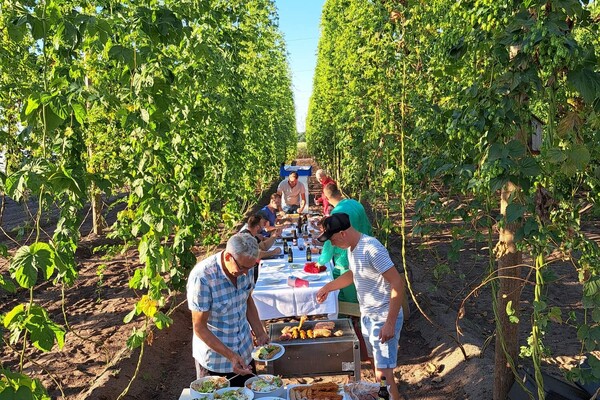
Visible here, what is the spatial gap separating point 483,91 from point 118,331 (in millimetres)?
5253

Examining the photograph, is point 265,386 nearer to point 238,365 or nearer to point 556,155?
point 238,365

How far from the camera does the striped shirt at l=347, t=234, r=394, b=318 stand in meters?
3.74

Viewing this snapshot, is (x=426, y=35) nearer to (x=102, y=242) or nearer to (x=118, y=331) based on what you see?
(x=118, y=331)

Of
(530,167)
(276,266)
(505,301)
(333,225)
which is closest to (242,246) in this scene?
(333,225)

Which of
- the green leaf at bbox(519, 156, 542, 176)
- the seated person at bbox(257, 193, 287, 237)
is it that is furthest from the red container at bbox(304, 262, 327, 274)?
the green leaf at bbox(519, 156, 542, 176)

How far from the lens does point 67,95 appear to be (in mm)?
2434

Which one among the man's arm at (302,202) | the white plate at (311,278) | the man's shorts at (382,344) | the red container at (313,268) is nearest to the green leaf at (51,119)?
the man's shorts at (382,344)

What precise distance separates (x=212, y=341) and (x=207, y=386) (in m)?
0.27

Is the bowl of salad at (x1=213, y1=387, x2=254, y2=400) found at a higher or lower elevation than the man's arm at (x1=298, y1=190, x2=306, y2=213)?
lower

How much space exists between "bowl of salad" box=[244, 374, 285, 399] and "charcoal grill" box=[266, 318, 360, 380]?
4.23ft

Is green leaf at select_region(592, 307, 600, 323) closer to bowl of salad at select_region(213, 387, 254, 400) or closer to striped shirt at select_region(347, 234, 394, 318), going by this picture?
striped shirt at select_region(347, 234, 394, 318)

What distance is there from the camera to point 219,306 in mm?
3357

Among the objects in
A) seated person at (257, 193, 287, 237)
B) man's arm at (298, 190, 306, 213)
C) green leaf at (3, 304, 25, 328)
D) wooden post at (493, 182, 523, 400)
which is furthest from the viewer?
man's arm at (298, 190, 306, 213)

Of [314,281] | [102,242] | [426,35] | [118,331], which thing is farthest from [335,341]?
[102,242]
